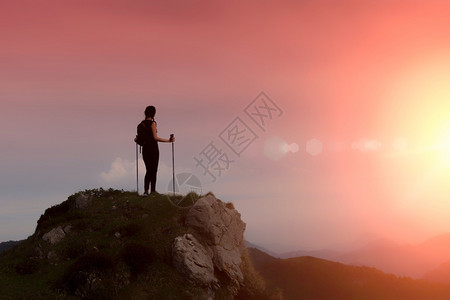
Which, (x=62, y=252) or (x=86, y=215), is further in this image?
(x=86, y=215)

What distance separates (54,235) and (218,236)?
10450 millimetres

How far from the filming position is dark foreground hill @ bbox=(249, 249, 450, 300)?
92062mm

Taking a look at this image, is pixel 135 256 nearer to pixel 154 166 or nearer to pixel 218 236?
pixel 218 236

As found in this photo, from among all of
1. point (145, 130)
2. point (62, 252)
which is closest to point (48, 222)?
point (62, 252)

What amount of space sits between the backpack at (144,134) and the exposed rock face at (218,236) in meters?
5.69

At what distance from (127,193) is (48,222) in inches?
234

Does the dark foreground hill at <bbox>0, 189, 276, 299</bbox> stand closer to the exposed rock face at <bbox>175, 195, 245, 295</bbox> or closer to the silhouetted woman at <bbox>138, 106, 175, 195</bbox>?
the exposed rock face at <bbox>175, 195, 245, 295</bbox>

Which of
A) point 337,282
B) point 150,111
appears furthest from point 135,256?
point 337,282

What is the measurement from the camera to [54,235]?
25938 mm

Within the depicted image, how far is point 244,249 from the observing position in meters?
28.4

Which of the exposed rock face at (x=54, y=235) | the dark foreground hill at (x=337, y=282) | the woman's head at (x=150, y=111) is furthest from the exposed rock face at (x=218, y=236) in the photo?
the dark foreground hill at (x=337, y=282)

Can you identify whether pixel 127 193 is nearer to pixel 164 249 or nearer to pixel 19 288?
pixel 164 249

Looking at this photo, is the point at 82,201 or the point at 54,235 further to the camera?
the point at 82,201

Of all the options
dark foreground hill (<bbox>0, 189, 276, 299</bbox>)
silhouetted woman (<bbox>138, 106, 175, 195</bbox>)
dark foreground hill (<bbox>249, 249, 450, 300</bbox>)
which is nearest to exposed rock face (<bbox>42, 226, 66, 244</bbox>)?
dark foreground hill (<bbox>0, 189, 276, 299</bbox>)
